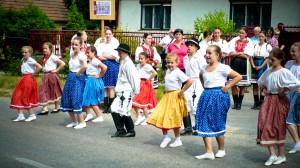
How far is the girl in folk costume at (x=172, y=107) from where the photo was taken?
8836 mm

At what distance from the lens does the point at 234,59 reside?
1340 centimetres

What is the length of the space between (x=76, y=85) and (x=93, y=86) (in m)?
0.99

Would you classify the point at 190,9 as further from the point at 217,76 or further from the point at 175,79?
the point at 217,76

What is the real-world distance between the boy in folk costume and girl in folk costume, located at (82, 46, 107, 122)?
4.92 feet

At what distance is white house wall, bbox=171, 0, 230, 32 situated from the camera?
85.2ft

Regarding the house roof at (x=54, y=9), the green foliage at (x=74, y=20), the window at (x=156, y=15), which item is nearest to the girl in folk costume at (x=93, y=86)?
the window at (x=156, y=15)

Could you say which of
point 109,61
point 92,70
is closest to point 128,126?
point 92,70

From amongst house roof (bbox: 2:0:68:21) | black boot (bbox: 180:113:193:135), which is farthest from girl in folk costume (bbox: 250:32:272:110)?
house roof (bbox: 2:0:68:21)

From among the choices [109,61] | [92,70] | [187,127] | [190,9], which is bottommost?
[187,127]

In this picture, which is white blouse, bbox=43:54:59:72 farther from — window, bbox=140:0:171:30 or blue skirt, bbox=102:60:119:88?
window, bbox=140:0:171:30

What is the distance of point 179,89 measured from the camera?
9125 millimetres

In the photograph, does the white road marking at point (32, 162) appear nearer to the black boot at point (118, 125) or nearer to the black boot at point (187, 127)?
the black boot at point (118, 125)

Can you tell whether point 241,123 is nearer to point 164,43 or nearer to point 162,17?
point 164,43

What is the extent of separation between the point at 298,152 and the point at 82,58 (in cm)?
476
